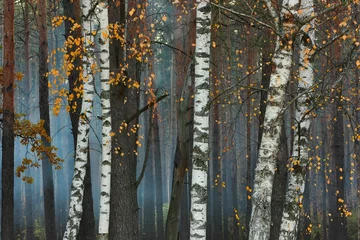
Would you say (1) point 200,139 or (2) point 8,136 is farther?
(2) point 8,136

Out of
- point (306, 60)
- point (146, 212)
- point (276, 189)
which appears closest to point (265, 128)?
point (306, 60)

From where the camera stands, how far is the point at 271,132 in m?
8.69

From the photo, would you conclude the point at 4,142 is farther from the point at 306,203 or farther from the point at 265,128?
the point at 306,203

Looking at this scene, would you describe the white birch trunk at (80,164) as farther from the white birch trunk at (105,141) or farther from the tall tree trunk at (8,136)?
the tall tree trunk at (8,136)

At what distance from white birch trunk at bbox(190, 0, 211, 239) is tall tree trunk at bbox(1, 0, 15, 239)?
668 cm

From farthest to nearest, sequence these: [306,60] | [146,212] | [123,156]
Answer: [146,212] < [123,156] < [306,60]

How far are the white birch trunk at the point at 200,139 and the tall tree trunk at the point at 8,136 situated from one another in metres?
6.68

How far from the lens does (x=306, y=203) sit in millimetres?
25938

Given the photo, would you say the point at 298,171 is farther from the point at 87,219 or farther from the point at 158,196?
the point at 158,196

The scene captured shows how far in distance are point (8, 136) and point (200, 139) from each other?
23.2 feet

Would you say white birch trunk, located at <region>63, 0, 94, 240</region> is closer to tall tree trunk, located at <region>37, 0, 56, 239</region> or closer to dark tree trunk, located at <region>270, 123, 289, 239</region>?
dark tree trunk, located at <region>270, 123, 289, 239</region>

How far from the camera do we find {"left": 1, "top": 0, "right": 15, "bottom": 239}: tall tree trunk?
48.7 feet

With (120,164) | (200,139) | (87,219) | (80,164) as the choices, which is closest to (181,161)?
(120,164)

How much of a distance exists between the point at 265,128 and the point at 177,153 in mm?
6145
